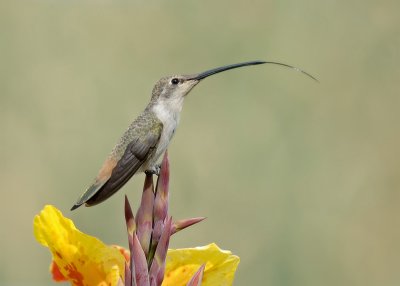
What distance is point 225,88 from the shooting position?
432 cm

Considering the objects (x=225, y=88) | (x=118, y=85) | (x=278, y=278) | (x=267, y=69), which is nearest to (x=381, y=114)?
(x=267, y=69)

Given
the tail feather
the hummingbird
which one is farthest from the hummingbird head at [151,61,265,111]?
the tail feather

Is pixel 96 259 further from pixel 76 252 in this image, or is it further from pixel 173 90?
pixel 173 90

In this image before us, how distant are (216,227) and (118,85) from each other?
1.44m

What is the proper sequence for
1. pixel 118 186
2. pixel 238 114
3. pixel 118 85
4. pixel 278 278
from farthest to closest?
pixel 118 85 < pixel 238 114 < pixel 278 278 < pixel 118 186

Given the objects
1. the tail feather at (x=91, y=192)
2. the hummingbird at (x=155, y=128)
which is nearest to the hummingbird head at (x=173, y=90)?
the hummingbird at (x=155, y=128)

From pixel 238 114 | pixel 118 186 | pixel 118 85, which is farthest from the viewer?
pixel 118 85

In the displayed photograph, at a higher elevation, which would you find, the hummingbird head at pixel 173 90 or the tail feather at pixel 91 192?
the hummingbird head at pixel 173 90

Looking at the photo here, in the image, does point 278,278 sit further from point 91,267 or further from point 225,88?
point 91,267

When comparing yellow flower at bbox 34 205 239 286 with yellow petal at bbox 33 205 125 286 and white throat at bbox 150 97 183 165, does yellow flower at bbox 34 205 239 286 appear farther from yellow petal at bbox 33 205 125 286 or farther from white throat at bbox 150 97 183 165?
white throat at bbox 150 97 183 165

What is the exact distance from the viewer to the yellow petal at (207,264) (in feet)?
2.74

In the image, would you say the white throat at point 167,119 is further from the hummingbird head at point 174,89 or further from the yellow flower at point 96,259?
the yellow flower at point 96,259

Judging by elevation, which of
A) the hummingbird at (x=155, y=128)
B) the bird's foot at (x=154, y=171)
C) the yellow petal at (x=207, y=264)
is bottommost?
the yellow petal at (x=207, y=264)

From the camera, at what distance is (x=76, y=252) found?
0.81 meters
